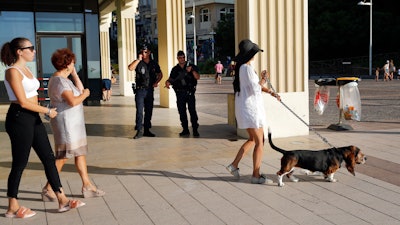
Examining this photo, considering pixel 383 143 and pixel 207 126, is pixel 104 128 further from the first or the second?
pixel 383 143

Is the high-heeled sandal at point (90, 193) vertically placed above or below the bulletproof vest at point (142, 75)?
below

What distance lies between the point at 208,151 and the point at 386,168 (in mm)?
2613

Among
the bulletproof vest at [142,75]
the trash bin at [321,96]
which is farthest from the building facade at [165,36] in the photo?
the bulletproof vest at [142,75]

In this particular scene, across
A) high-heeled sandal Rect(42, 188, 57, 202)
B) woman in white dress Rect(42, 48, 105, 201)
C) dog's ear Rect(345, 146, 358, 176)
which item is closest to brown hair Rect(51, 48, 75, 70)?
woman in white dress Rect(42, 48, 105, 201)

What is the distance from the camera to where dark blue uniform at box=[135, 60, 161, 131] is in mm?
8453

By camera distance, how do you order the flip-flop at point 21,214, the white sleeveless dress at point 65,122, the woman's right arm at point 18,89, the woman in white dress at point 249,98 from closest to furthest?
the woman's right arm at point 18,89 < the flip-flop at point 21,214 < the white sleeveless dress at point 65,122 < the woman in white dress at point 249,98

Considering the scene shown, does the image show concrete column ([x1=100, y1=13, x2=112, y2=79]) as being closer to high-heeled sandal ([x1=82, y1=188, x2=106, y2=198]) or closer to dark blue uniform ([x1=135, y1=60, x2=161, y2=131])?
dark blue uniform ([x1=135, y1=60, x2=161, y2=131])

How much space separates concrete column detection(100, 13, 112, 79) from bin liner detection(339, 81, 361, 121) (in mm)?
14623

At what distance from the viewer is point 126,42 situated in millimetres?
20109

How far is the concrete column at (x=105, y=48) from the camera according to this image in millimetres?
23000

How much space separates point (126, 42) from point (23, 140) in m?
16.5

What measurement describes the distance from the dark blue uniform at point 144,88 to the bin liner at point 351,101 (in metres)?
3.82

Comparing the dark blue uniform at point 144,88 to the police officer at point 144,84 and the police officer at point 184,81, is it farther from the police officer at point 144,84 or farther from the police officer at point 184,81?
the police officer at point 184,81

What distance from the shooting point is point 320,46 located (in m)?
43.3
